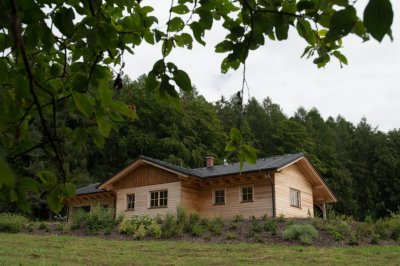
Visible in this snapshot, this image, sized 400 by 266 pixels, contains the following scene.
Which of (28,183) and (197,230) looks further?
(197,230)

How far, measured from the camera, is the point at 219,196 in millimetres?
20531

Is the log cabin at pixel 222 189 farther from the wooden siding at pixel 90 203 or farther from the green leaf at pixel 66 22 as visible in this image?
the green leaf at pixel 66 22

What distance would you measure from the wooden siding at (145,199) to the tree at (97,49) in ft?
59.8

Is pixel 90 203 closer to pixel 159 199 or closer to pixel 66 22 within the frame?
pixel 159 199

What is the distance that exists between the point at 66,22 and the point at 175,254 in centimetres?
1109

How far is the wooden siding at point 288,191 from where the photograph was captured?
19.3 m

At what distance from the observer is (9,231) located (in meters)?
17.9

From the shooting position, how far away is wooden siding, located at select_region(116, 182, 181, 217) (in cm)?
2044

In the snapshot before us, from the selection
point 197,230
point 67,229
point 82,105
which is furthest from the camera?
point 67,229

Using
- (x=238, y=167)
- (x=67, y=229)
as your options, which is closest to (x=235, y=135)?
(x=67, y=229)


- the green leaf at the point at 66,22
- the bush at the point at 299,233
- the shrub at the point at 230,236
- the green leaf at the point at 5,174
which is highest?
the green leaf at the point at 66,22

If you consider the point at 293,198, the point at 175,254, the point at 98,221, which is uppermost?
the point at 293,198

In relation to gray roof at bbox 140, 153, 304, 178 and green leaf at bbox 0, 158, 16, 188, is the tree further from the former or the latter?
gray roof at bbox 140, 153, 304, 178

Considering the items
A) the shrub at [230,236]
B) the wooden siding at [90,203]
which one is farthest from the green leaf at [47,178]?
the wooden siding at [90,203]
